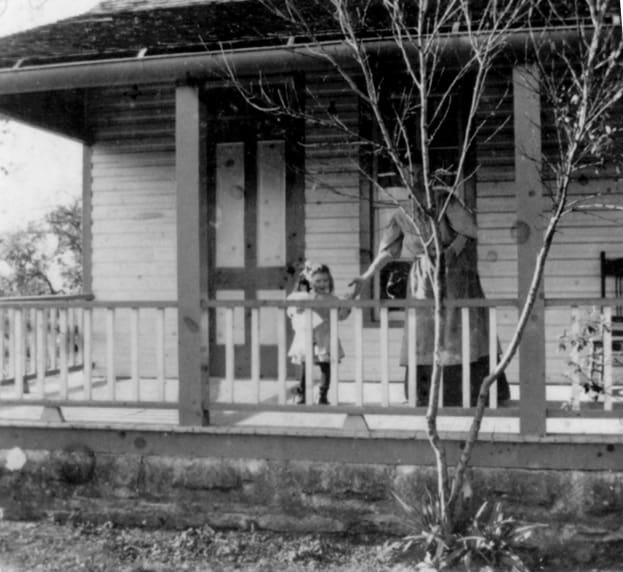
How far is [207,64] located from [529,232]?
99.4 inches

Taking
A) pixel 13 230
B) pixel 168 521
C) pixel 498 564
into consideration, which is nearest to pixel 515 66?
pixel 498 564

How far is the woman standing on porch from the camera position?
225 inches

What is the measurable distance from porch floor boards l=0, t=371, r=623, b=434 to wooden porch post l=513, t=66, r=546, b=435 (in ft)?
0.65

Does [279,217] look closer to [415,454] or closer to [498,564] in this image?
[415,454]

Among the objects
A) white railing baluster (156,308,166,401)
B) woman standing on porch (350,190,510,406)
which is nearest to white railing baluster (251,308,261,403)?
white railing baluster (156,308,166,401)

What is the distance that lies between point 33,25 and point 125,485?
5136 mm

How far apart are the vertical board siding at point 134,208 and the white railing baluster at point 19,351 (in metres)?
2.22

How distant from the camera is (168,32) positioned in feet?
20.3

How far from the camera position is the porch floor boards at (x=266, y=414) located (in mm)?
5559

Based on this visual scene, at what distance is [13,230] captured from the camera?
1734cm

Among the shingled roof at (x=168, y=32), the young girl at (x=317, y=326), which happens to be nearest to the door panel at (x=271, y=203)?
the young girl at (x=317, y=326)

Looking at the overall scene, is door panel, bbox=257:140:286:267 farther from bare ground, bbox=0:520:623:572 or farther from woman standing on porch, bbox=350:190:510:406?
bare ground, bbox=0:520:623:572

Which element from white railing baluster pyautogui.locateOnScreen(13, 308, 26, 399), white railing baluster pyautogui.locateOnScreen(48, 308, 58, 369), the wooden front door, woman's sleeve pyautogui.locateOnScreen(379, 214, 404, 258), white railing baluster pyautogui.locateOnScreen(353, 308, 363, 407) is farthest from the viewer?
the wooden front door

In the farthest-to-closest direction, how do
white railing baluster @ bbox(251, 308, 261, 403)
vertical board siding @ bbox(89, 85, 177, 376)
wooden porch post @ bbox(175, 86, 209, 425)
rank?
vertical board siding @ bbox(89, 85, 177, 376), wooden porch post @ bbox(175, 86, 209, 425), white railing baluster @ bbox(251, 308, 261, 403)
